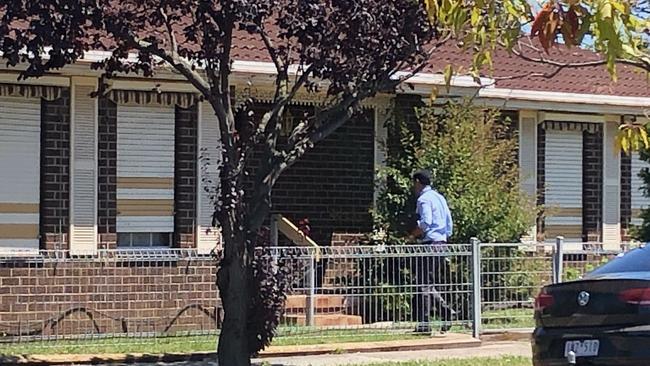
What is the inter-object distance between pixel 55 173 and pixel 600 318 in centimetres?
758

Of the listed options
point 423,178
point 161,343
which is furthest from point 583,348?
point 161,343

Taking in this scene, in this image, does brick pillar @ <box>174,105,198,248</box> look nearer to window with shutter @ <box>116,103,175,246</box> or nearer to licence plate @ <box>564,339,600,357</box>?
window with shutter @ <box>116,103,175,246</box>

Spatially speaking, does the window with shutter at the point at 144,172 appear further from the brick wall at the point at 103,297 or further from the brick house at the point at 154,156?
the brick wall at the point at 103,297

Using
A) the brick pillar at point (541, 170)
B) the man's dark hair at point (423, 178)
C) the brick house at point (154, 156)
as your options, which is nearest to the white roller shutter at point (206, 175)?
the brick house at point (154, 156)

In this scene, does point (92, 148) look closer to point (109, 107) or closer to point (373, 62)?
point (109, 107)

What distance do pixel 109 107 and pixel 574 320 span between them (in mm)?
7298

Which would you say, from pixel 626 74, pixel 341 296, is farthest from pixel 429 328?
pixel 626 74

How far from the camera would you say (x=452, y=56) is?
18.9m

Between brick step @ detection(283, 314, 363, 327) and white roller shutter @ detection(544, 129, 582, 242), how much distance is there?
543cm

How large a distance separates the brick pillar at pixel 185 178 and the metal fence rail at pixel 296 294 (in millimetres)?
465

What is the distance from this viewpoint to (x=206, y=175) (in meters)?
16.1

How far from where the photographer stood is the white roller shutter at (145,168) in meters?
15.6

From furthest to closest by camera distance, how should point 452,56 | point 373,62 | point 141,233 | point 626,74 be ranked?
point 626,74 < point 452,56 < point 141,233 < point 373,62

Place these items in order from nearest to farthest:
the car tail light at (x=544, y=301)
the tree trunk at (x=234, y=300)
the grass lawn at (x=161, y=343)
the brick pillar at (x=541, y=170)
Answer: the car tail light at (x=544, y=301) → the tree trunk at (x=234, y=300) → the grass lawn at (x=161, y=343) → the brick pillar at (x=541, y=170)
